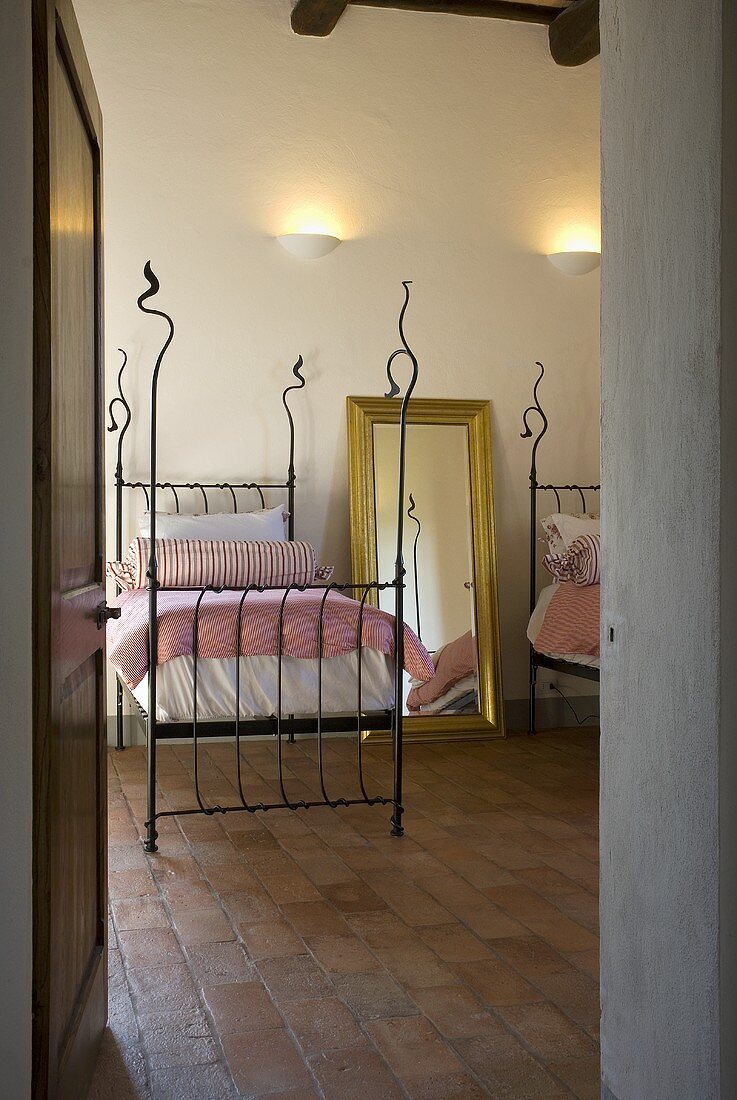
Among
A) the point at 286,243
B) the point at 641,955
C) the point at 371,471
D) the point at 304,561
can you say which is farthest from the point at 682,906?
the point at 286,243

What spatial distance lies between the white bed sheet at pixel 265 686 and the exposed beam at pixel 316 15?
319 cm

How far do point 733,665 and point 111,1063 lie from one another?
1.45 meters

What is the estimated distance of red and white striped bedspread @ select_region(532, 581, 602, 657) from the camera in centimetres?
498

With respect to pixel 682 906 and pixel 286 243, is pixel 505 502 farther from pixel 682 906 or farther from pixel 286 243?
pixel 682 906

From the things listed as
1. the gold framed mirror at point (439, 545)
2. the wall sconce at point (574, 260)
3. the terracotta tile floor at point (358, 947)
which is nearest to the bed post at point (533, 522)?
the gold framed mirror at point (439, 545)

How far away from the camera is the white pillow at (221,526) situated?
4.97 m

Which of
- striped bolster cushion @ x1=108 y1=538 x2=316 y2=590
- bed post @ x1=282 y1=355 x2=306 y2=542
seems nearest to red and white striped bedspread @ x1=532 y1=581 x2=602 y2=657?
striped bolster cushion @ x1=108 y1=538 x2=316 y2=590

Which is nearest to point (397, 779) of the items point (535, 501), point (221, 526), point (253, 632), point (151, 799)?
point (253, 632)

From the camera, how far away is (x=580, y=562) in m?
5.15

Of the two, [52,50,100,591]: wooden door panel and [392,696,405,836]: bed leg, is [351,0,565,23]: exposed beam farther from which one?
[52,50,100,591]: wooden door panel

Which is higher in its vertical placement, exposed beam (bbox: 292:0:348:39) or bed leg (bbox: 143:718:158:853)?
exposed beam (bbox: 292:0:348:39)

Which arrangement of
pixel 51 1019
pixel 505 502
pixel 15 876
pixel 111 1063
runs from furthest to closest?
pixel 505 502, pixel 111 1063, pixel 51 1019, pixel 15 876

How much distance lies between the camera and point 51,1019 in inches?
61.6

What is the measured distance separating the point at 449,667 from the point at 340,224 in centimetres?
228
